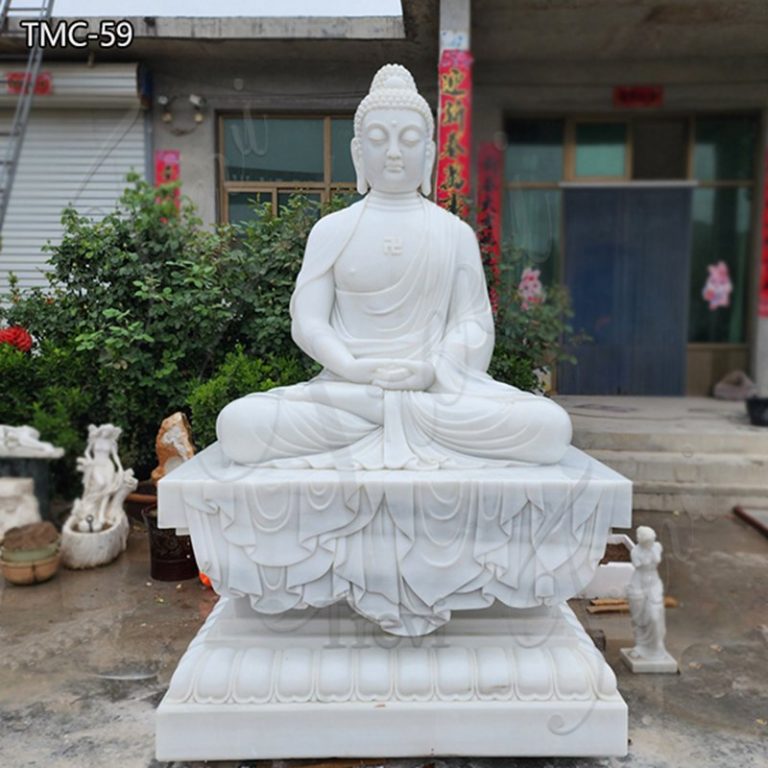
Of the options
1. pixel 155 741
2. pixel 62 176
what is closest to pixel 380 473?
pixel 155 741

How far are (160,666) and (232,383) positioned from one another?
1.50m

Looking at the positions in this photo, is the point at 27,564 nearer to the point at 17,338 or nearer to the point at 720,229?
the point at 17,338

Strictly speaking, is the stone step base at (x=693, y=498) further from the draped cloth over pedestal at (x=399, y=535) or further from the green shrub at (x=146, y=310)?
the draped cloth over pedestal at (x=399, y=535)

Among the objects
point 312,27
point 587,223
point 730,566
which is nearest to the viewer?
point 730,566

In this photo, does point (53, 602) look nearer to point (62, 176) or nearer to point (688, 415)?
point (62, 176)

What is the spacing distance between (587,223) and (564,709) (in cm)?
448

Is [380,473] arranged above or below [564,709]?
above

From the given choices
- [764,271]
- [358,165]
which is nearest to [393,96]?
[358,165]

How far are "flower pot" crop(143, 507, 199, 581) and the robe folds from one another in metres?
1.36

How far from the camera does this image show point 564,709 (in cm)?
204

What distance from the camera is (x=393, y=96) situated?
2.51m

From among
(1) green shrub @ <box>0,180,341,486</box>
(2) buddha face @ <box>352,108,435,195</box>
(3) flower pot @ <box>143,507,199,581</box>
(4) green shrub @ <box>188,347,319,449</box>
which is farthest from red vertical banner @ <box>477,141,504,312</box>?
(3) flower pot @ <box>143,507,199,581</box>

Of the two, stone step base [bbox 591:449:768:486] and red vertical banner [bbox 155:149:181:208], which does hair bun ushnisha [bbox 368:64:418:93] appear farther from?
red vertical banner [bbox 155:149:181:208]

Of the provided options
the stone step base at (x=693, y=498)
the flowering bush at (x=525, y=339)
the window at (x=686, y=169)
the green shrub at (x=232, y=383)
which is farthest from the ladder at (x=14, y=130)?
the stone step base at (x=693, y=498)
